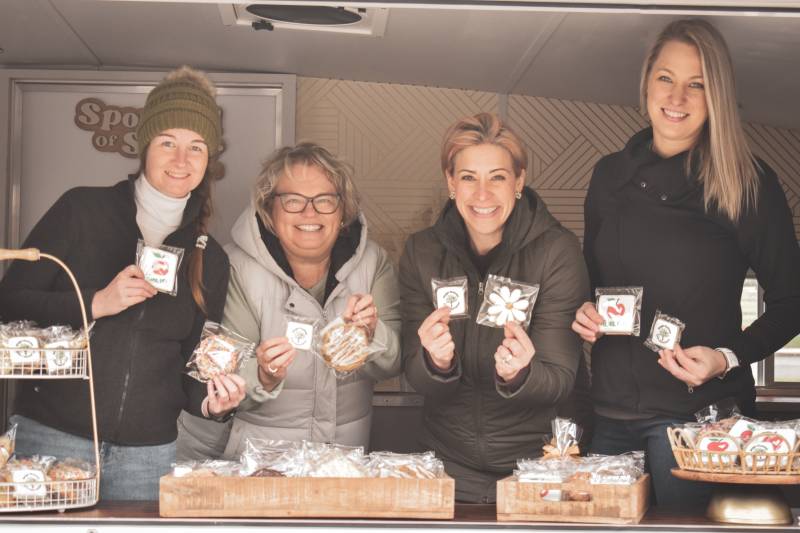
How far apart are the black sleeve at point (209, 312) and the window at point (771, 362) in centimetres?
353

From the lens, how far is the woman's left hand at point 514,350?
3.17 meters

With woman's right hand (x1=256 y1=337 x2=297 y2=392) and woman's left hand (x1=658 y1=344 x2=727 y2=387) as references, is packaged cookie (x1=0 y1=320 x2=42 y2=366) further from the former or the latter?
woman's left hand (x1=658 y1=344 x2=727 y2=387)

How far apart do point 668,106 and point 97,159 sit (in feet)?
10.2

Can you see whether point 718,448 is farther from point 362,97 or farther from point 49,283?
point 362,97

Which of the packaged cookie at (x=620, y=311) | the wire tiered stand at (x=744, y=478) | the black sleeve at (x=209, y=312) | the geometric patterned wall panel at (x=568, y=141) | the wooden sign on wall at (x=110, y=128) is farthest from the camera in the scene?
the geometric patterned wall panel at (x=568, y=141)

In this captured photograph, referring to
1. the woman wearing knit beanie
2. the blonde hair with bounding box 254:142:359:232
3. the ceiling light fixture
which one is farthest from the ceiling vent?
the woman wearing knit beanie

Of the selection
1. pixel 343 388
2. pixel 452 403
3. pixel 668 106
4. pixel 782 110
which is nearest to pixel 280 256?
pixel 343 388

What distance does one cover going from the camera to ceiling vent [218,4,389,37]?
4398 mm

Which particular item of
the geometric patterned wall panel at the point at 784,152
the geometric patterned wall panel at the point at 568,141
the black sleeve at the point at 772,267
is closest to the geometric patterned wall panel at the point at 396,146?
the geometric patterned wall panel at the point at 568,141

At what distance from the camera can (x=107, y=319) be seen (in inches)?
131

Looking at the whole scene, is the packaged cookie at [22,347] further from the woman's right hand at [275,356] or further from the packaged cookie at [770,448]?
the packaged cookie at [770,448]

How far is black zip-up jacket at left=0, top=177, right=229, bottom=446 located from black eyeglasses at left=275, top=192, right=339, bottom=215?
0.34m

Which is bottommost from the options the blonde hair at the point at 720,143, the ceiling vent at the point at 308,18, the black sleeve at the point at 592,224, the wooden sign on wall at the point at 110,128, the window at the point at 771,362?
the window at the point at 771,362

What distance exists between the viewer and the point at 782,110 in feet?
17.5
